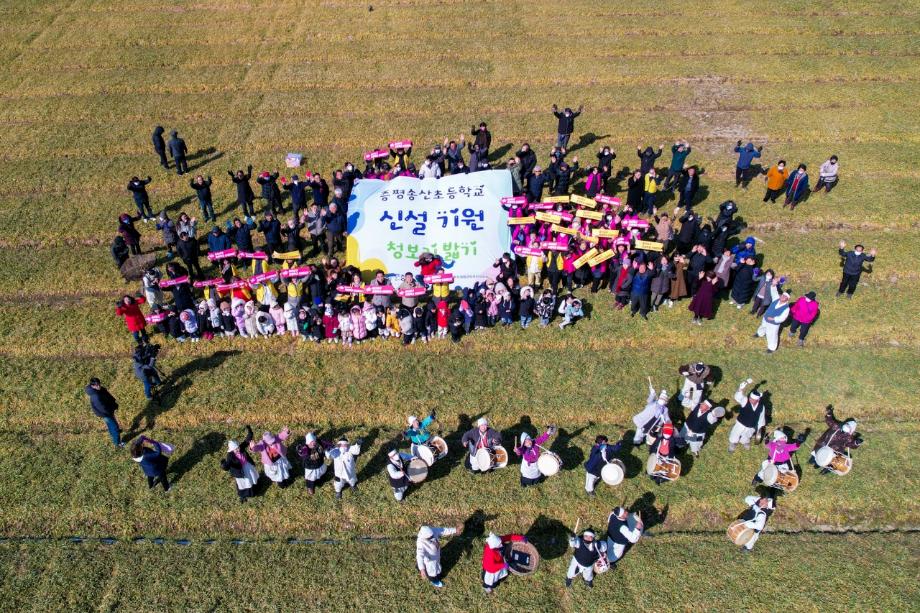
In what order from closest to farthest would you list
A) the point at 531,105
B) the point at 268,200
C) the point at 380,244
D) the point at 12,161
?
the point at 380,244 < the point at 268,200 < the point at 12,161 < the point at 531,105

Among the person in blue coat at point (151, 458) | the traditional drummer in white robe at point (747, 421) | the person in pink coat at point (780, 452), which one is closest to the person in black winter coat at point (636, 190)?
the traditional drummer in white robe at point (747, 421)

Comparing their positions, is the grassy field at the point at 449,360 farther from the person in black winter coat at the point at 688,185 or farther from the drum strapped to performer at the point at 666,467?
the person in black winter coat at the point at 688,185

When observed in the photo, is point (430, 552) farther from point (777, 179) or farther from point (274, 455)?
point (777, 179)

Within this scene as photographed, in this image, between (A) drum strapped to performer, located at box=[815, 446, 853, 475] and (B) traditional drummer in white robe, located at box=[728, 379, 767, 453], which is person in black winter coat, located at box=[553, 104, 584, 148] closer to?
(B) traditional drummer in white robe, located at box=[728, 379, 767, 453]

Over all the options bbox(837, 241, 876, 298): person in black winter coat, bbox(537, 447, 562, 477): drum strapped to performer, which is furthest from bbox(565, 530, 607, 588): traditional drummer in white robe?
bbox(837, 241, 876, 298): person in black winter coat

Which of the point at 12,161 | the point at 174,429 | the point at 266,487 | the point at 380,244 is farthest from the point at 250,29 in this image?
the point at 266,487

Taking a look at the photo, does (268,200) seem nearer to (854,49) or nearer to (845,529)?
(845,529)
